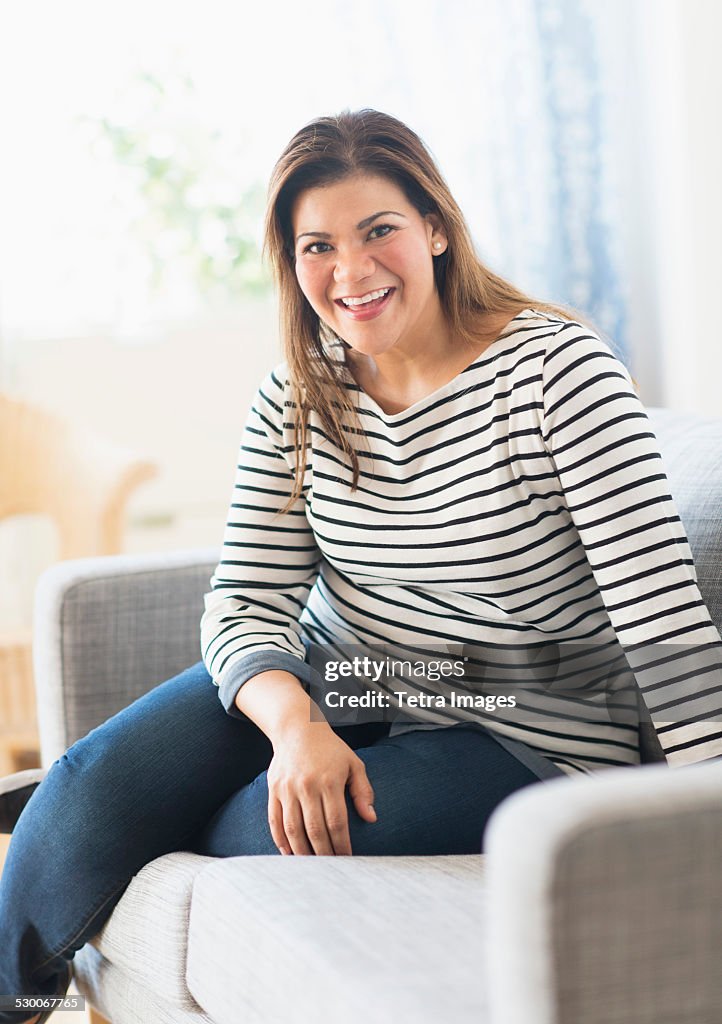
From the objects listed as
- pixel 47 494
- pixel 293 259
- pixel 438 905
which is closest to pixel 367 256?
pixel 293 259

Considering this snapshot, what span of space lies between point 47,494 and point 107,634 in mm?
1046

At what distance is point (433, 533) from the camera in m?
1.26

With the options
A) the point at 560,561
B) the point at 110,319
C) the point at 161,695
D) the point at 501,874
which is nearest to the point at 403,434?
the point at 560,561

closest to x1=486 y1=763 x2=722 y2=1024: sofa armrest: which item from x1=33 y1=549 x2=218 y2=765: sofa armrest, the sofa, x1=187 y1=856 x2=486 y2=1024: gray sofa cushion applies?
the sofa

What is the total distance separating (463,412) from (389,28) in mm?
2116

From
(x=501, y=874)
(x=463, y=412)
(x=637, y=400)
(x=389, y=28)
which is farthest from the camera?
(x=389, y=28)

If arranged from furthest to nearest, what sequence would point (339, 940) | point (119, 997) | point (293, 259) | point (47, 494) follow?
point (47, 494) → point (293, 259) → point (119, 997) → point (339, 940)

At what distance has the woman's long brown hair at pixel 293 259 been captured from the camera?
125 centimetres

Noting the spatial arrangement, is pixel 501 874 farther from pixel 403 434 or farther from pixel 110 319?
pixel 110 319

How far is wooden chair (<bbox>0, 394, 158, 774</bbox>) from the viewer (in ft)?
7.72

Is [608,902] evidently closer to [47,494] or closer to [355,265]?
[355,265]

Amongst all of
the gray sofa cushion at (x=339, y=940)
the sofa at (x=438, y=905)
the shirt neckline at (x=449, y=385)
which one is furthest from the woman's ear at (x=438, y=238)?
the gray sofa cushion at (x=339, y=940)

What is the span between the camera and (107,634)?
1511 mm

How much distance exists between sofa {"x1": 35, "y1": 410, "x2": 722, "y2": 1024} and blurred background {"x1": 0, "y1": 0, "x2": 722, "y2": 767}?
1543 mm
